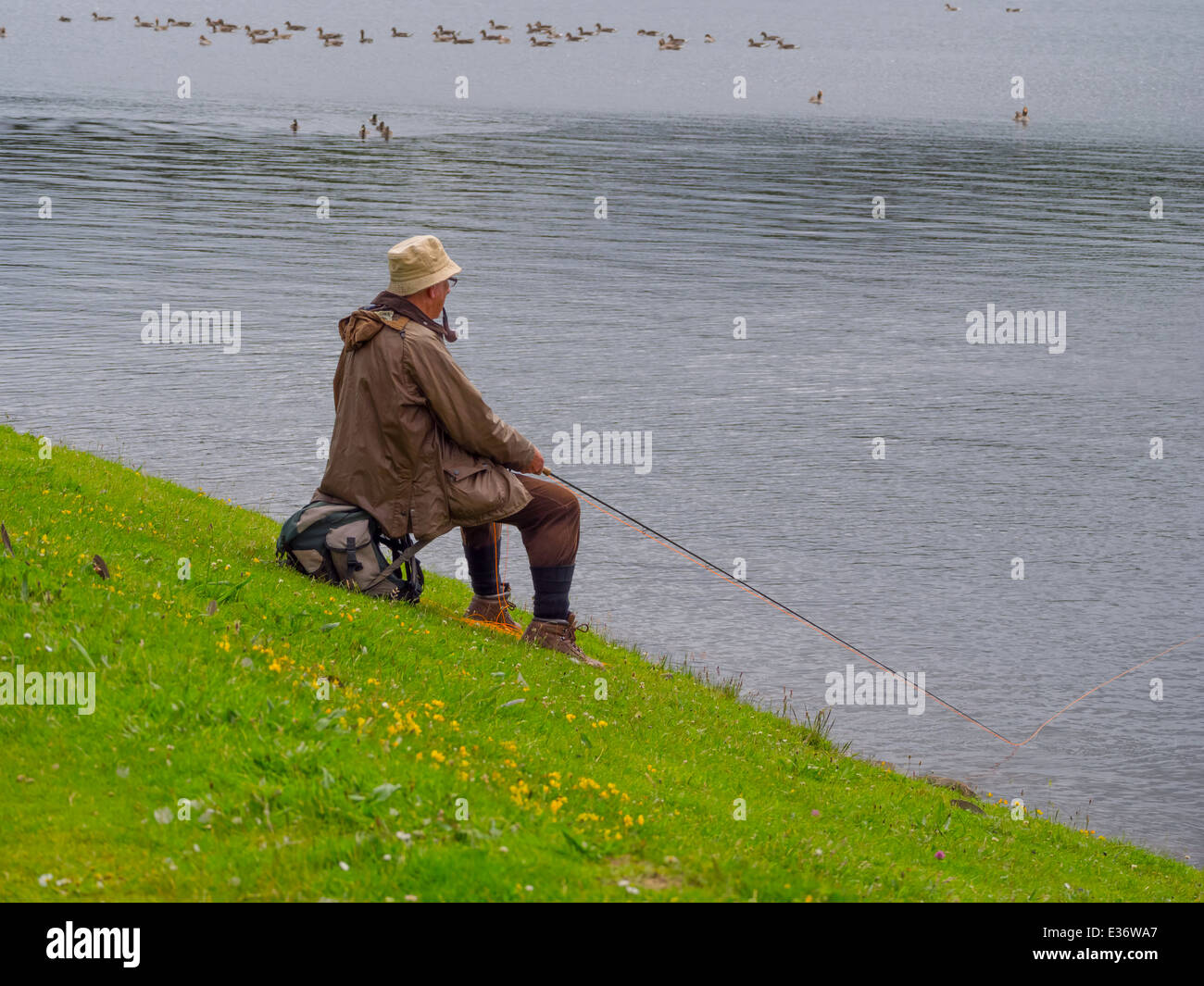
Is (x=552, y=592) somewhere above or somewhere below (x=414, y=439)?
below

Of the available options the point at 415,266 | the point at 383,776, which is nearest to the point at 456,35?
the point at 415,266

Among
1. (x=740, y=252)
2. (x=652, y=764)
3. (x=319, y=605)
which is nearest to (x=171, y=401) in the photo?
(x=319, y=605)

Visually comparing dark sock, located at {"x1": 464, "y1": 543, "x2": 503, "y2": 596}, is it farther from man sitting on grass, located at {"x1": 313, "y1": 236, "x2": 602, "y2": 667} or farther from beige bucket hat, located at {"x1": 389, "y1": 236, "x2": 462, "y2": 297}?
beige bucket hat, located at {"x1": 389, "y1": 236, "x2": 462, "y2": 297}

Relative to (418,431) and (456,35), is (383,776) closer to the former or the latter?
(418,431)

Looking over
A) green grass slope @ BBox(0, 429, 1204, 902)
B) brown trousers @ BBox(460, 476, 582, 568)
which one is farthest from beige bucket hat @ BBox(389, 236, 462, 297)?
green grass slope @ BBox(0, 429, 1204, 902)

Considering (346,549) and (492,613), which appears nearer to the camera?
(346,549)

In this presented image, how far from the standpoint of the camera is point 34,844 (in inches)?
247

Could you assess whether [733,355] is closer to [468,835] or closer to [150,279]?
[150,279]

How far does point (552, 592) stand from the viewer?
10945mm

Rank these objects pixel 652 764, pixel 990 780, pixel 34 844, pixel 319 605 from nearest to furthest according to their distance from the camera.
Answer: pixel 34 844 → pixel 652 764 → pixel 319 605 → pixel 990 780

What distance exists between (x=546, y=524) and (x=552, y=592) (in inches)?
23.6

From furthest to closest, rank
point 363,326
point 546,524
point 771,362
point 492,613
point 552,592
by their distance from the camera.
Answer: point 771,362
point 492,613
point 552,592
point 546,524
point 363,326
